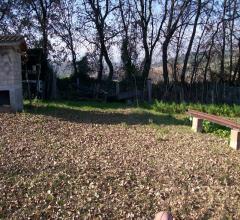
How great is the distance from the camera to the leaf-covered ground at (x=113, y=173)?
18.5ft

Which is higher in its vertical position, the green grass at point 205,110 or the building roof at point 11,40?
the building roof at point 11,40

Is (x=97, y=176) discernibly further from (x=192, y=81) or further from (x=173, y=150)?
(x=192, y=81)

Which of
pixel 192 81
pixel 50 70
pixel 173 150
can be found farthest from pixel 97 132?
pixel 192 81

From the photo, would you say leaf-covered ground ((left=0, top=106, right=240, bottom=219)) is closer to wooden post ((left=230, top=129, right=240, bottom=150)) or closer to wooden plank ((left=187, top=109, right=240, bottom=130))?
wooden post ((left=230, top=129, right=240, bottom=150))

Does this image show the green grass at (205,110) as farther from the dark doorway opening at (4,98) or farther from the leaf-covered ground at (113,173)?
the dark doorway opening at (4,98)

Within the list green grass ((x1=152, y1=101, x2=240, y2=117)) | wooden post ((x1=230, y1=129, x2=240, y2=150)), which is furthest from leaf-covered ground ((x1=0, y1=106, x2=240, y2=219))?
green grass ((x1=152, y1=101, x2=240, y2=117))

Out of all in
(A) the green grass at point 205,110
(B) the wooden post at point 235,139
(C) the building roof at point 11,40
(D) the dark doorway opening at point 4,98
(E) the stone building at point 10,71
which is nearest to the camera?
(B) the wooden post at point 235,139

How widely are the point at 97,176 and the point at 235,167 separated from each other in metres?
2.54

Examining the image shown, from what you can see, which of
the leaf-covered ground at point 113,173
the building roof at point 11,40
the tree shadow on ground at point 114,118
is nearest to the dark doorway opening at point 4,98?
the tree shadow on ground at point 114,118

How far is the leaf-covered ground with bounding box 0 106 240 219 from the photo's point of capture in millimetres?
5648

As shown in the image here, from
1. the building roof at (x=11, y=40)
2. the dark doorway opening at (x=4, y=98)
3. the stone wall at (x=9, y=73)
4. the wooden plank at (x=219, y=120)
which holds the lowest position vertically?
the wooden plank at (x=219, y=120)

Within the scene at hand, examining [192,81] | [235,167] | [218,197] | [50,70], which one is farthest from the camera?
[192,81]

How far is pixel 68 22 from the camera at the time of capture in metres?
24.9

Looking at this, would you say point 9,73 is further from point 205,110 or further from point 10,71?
point 205,110
